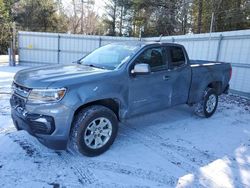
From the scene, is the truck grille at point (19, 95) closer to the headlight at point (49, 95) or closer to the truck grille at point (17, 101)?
the truck grille at point (17, 101)

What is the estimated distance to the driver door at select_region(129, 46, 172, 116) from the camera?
13.6 feet

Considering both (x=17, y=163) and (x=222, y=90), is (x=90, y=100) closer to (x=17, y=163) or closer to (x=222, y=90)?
(x=17, y=163)

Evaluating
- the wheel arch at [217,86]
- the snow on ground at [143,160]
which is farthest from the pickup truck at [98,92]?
the wheel arch at [217,86]

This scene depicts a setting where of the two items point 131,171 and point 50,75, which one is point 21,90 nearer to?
point 50,75

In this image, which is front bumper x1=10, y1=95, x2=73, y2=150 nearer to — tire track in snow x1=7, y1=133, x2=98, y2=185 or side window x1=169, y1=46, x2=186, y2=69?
tire track in snow x1=7, y1=133, x2=98, y2=185

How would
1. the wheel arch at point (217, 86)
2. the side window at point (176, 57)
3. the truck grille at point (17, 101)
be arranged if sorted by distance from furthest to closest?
the wheel arch at point (217, 86), the side window at point (176, 57), the truck grille at point (17, 101)

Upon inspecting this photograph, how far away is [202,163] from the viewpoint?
3783 mm

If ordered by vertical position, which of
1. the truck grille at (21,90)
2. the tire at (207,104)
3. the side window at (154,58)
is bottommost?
the tire at (207,104)

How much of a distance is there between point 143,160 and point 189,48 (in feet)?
28.1

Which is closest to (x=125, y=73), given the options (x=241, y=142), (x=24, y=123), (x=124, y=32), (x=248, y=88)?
(x=24, y=123)

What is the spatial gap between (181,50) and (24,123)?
3455mm

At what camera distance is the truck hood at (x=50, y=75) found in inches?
130

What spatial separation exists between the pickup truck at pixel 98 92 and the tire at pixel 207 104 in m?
0.68

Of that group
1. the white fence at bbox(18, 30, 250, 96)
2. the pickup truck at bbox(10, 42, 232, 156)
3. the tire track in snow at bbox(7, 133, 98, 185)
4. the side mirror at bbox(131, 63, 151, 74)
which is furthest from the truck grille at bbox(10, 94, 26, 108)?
the white fence at bbox(18, 30, 250, 96)
